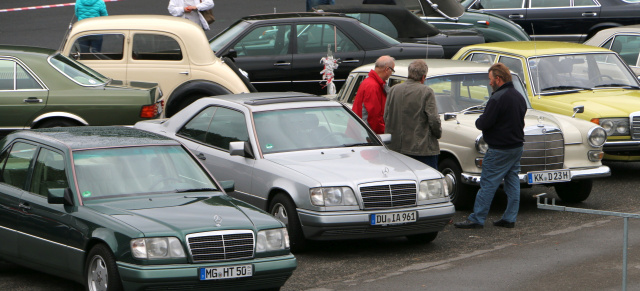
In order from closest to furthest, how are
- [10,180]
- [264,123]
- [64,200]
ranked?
[64,200] < [10,180] < [264,123]

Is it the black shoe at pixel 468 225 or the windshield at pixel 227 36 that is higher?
the windshield at pixel 227 36

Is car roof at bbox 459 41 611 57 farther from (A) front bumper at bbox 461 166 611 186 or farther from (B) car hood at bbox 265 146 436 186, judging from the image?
(B) car hood at bbox 265 146 436 186

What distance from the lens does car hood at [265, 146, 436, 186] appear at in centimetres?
946

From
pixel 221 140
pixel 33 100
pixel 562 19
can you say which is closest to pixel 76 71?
pixel 33 100

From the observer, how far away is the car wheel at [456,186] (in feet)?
37.9

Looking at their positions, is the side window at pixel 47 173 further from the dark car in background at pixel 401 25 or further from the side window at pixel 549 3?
the side window at pixel 549 3

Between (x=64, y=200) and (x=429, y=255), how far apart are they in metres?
3.65

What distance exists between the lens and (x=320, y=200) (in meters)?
9.23

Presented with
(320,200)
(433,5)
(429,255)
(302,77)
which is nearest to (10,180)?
(320,200)

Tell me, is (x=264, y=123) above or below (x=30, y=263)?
above

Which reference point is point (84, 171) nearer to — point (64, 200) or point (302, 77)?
point (64, 200)

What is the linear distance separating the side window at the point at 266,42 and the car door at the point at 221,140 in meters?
4.67

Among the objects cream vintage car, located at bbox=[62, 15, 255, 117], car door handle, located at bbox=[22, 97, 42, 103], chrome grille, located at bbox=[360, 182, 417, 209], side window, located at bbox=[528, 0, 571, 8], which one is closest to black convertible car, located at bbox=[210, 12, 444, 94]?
cream vintage car, located at bbox=[62, 15, 255, 117]

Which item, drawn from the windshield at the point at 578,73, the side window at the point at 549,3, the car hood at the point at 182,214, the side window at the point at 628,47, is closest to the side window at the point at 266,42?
the windshield at the point at 578,73
